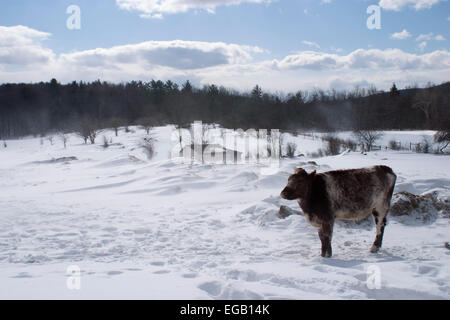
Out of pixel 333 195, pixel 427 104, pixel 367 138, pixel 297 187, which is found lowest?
pixel 333 195

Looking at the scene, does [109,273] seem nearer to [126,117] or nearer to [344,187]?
[344,187]

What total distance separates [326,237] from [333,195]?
2.31ft

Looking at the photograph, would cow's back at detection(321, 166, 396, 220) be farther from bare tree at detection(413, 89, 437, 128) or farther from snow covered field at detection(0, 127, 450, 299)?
bare tree at detection(413, 89, 437, 128)

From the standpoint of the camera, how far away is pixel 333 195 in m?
5.24

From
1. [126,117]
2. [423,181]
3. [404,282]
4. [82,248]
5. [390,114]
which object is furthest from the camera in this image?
[126,117]

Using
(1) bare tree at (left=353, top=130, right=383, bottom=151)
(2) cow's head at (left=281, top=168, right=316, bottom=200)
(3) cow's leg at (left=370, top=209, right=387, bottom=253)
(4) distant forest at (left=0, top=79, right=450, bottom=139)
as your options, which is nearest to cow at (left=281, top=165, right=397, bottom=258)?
(2) cow's head at (left=281, top=168, right=316, bottom=200)

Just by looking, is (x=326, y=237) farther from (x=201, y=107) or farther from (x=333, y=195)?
(x=201, y=107)

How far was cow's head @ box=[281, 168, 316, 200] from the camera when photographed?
202 inches

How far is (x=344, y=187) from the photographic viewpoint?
5.25 meters

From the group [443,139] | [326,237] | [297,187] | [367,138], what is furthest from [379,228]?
[367,138]

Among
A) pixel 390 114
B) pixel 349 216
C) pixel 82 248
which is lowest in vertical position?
pixel 82 248
